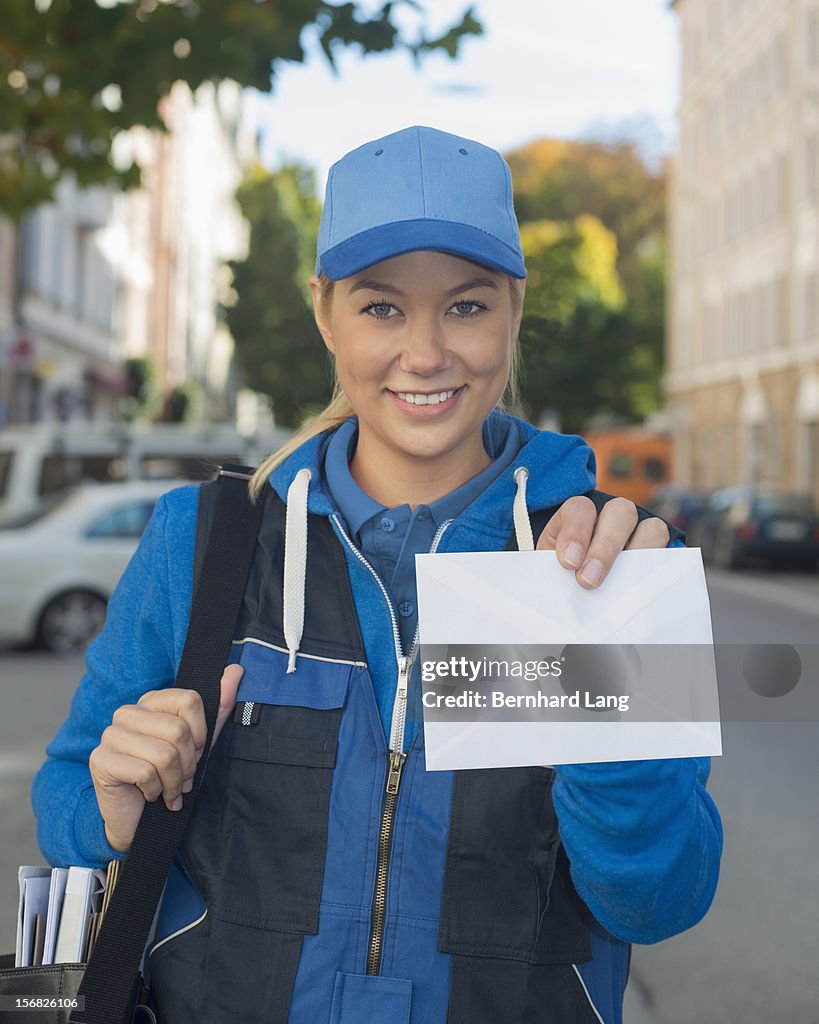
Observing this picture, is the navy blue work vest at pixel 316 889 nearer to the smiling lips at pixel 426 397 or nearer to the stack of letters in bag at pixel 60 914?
the stack of letters in bag at pixel 60 914

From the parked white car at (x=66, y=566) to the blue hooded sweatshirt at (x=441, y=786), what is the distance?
993cm

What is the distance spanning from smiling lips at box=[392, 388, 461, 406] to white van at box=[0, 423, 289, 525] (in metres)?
13.0

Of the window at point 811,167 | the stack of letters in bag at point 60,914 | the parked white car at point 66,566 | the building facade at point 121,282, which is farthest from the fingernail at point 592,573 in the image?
the window at point 811,167

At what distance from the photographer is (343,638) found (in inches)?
72.4

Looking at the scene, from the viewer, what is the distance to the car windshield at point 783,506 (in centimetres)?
2542

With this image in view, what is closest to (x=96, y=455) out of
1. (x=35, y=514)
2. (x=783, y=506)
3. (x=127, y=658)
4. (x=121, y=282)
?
(x=35, y=514)

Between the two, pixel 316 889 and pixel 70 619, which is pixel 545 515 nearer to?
pixel 316 889

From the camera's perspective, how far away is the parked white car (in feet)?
38.9

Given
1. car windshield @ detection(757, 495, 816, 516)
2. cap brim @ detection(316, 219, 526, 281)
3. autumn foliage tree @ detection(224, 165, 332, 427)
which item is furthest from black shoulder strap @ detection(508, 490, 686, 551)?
autumn foliage tree @ detection(224, 165, 332, 427)

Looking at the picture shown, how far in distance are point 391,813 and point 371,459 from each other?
52 cm

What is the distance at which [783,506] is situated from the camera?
25.5 metres

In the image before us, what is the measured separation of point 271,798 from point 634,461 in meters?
40.7

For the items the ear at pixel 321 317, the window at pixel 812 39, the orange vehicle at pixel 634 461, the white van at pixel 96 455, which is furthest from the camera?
the orange vehicle at pixel 634 461

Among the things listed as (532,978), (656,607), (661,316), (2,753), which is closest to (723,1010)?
(532,978)
